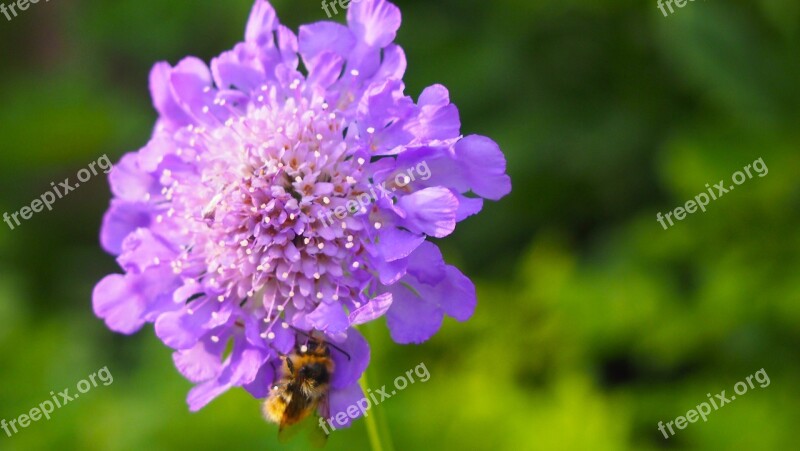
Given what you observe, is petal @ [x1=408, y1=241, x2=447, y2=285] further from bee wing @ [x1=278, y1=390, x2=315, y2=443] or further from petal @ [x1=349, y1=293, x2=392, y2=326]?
bee wing @ [x1=278, y1=390, x2=315, y2=443]

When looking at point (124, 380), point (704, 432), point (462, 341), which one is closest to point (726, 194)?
point (704, 432)

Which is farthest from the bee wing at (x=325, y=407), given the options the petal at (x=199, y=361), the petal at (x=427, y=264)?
the petal at (x=427, y=264)

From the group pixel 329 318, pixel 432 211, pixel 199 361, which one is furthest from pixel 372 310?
pixel 199 361

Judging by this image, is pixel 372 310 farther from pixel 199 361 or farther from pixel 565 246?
pixel 565 246

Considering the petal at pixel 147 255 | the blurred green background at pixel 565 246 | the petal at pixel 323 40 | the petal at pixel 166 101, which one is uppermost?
the petal at pixel 166 101

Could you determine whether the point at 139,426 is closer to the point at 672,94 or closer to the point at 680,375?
the point at 680,375

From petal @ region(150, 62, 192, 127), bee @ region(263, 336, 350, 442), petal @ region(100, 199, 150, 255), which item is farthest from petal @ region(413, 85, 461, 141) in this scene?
petal @ region(100, 199, 150, 255)

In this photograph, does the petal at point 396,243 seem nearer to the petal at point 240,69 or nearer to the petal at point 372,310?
the petal at point 372,310
